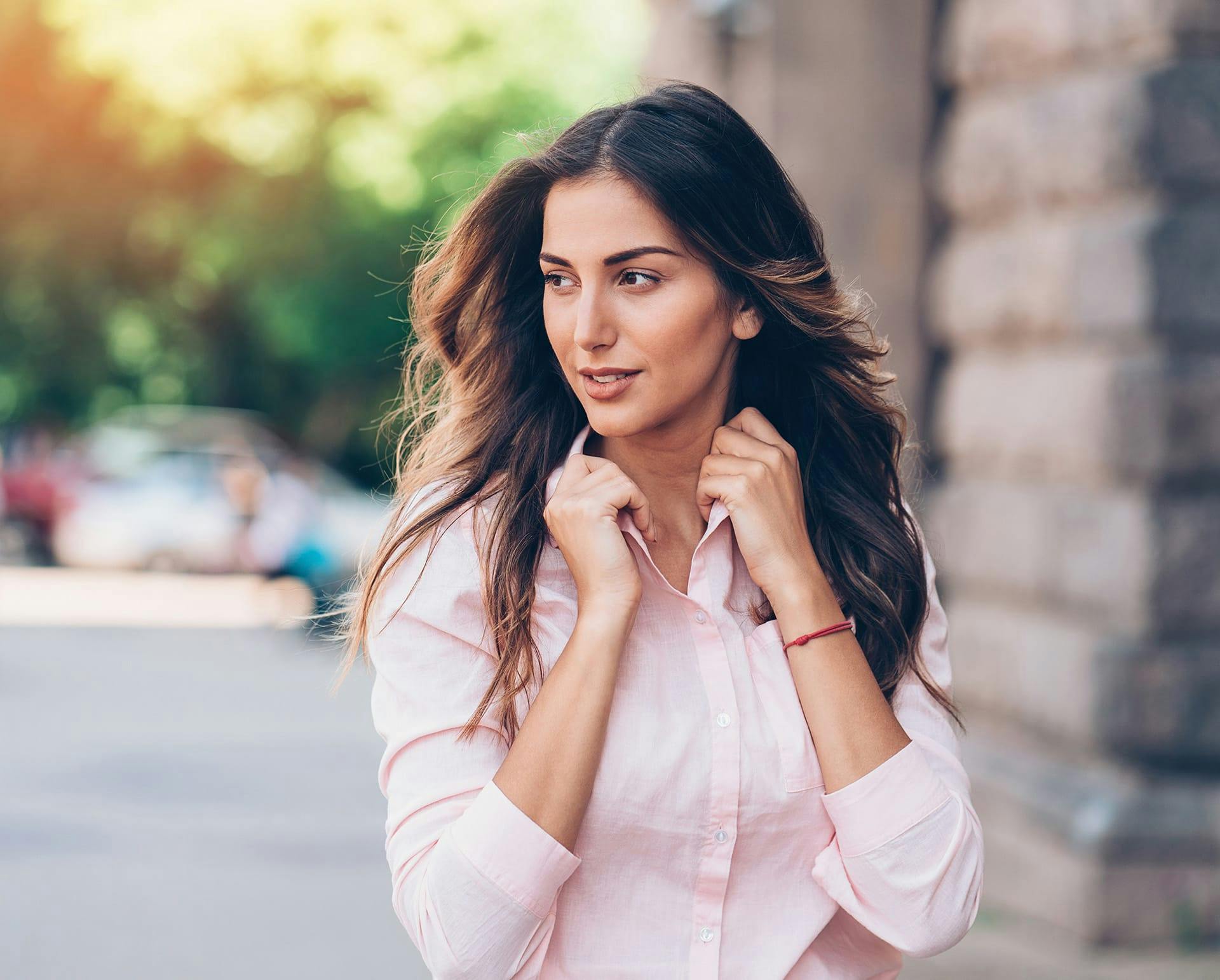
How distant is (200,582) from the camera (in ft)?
66.5

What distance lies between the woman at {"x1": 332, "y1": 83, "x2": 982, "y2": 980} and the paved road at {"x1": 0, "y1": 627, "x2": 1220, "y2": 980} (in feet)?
9.46

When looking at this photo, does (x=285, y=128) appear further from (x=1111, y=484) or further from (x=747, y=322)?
(x=747, y=322)

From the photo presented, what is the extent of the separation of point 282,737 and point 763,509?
26.6ft

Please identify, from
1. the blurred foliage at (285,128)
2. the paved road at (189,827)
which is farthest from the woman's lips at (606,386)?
the blurred foliage at (285,128)

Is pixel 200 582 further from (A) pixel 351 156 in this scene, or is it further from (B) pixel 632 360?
(B) pixel 632 360

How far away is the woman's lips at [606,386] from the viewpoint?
91.3 inches

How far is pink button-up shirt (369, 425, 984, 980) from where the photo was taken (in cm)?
212

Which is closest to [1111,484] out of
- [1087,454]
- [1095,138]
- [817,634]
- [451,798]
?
[1087,454]

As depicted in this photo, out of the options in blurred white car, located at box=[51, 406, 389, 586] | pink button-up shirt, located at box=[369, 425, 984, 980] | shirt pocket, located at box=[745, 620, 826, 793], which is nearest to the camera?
pink button-up shirt, located at box=[369, 425, 984, 980]

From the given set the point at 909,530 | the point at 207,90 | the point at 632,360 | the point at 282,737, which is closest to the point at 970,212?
the point at 909,530

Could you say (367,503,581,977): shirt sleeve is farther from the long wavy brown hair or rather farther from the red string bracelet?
the red string bracelet

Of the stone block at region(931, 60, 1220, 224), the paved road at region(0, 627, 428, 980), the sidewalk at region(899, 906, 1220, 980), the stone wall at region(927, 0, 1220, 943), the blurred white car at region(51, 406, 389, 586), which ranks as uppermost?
the stone block at region(931, 60, 1220, 224)

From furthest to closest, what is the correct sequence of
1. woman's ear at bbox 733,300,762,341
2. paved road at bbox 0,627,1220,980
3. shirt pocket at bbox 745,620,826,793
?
paved road at bbox 0,627,1220,980
woman's ear at bbox 733,300,762,341
shirt pocket at bbox 745,620,826,793

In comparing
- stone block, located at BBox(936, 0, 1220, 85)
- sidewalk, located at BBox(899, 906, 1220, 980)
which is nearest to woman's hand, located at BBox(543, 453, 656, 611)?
sidewalk, located at BBox(899, 906, 1220, 980)
